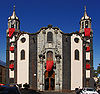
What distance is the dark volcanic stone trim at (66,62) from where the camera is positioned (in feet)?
95.7

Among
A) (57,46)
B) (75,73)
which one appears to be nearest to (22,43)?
(57,46)

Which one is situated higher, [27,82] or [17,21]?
[17,21]

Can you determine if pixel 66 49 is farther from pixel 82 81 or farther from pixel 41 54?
pixel 82 81

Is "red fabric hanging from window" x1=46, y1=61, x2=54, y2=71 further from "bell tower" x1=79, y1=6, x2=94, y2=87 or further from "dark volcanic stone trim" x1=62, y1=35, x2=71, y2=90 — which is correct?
"bell tower" x1=79, y1=6, x2=94, y2=87

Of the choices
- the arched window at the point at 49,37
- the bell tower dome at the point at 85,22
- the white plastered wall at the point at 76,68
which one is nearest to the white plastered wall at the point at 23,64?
the arched window at the point at 49,37

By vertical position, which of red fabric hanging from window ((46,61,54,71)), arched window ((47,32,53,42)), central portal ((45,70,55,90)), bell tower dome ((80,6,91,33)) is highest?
bell tower dome ((80,6,91,33))

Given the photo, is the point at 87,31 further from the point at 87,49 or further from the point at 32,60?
the point at 32,60

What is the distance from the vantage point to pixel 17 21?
34438 millimetres

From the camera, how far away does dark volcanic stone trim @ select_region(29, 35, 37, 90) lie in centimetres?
2937

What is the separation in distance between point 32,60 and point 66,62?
7200 mm

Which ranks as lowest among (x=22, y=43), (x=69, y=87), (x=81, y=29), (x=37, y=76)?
(x=69, y=87)

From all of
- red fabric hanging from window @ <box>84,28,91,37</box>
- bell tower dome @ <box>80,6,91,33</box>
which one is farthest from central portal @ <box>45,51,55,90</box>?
bell tower dome @ <box>80,6,91,33</box>

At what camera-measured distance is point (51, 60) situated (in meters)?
29.5

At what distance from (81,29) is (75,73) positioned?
34.9 feet
